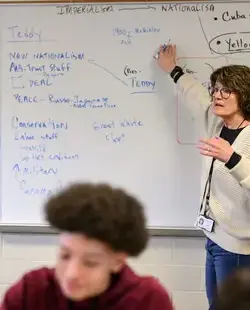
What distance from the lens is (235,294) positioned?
64cm

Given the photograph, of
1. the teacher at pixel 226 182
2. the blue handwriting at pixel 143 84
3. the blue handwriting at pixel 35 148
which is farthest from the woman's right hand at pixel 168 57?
the blue handwriting at pixel 35 148

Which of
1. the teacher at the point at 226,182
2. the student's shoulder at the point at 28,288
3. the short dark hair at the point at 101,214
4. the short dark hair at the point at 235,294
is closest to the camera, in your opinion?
the short dark hair at the point at 235,294

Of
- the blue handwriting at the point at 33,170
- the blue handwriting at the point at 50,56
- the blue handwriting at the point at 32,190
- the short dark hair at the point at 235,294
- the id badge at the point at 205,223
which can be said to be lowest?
the id badge at the point at 205,223

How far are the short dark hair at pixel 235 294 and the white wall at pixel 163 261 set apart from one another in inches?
73.8

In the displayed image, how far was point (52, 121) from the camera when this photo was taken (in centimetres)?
254

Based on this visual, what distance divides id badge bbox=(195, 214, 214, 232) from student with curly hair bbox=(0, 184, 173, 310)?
3.85 ft

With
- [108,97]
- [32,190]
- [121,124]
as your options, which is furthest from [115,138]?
[32,190]

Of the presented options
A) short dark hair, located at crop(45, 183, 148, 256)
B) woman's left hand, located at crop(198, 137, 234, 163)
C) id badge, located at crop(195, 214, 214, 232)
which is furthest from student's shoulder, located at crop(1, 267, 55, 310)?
id badge, located at crop(195, 214, 214, 232)

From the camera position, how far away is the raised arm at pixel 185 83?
238 cm

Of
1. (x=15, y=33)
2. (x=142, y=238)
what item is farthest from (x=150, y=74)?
(x=142, y=238)

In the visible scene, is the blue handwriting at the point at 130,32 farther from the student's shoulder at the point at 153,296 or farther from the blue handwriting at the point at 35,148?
the student's shoulder at the point at 153,296

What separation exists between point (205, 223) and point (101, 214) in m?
1.33

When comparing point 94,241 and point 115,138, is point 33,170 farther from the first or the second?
point 94,241

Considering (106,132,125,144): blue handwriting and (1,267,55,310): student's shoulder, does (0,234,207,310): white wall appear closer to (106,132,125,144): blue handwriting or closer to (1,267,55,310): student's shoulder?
(106,132,125,144): blue handwriting
